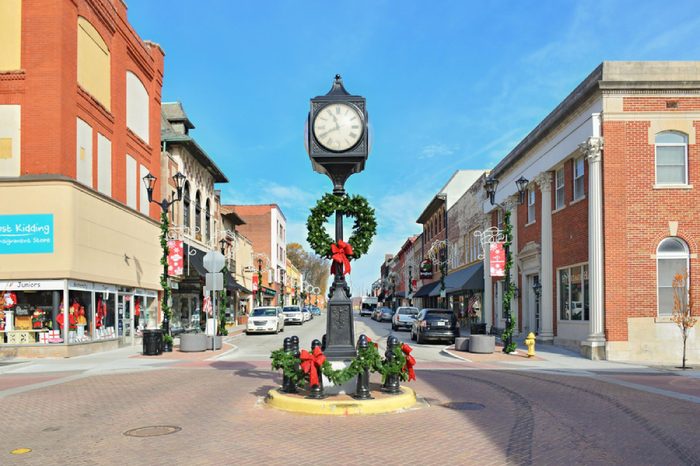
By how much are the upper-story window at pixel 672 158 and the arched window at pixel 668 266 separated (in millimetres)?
1932

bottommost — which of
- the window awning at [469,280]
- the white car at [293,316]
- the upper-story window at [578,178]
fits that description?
the white car at [293,316]

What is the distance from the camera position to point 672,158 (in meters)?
20.2

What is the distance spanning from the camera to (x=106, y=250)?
77.9ft

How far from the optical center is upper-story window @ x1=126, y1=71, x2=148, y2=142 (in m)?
27.9

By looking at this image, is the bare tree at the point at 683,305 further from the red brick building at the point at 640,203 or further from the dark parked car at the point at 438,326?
the dark parked car at the point at 438,326

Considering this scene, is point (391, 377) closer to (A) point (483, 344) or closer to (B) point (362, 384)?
(B) point (362, 384)

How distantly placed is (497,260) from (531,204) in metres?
4.44

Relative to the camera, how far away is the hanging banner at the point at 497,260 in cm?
2484

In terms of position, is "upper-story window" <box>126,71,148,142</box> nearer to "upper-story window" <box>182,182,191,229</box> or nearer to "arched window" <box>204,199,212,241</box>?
"upper-story window" <box>182,182,191,229</box>

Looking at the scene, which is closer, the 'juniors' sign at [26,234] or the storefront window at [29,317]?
the 'juniors' sign at [26,234]

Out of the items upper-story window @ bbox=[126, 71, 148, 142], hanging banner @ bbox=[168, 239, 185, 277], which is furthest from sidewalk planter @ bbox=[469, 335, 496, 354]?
upper-story window @ bbox=[126, 71, 148, 142]

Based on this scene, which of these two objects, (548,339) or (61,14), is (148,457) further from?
(548,339)

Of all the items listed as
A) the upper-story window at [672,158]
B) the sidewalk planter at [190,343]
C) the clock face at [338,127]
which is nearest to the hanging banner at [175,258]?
the sidewalk planter at [190,343]

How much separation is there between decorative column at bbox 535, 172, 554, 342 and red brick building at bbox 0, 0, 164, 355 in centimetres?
1693
